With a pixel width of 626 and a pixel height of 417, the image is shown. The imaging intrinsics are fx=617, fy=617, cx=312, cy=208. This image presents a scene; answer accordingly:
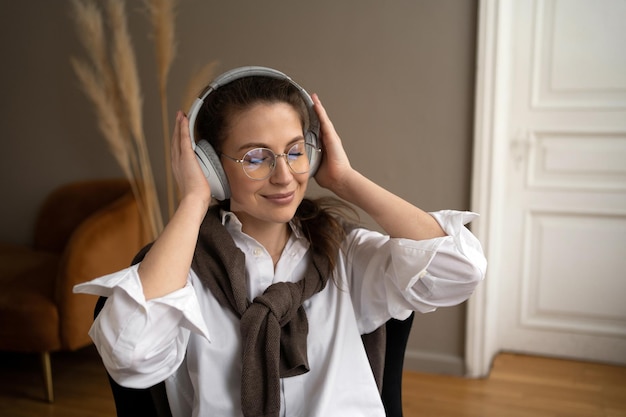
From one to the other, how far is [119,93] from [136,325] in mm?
1982

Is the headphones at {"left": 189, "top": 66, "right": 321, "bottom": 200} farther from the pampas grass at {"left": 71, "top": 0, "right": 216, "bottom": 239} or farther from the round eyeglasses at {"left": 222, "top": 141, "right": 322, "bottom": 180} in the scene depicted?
the pampas grass at {"left": 71, "top": 0, "right": 216, "bottom": 239}

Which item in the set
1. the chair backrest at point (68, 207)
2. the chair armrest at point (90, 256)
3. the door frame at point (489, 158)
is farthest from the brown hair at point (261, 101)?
the chair backrest at point (68, 207)

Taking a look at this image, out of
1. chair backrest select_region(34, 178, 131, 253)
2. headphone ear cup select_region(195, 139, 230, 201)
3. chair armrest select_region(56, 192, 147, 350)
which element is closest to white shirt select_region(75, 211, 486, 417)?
headphone ear cup select_region(195, 139, 230, 201)

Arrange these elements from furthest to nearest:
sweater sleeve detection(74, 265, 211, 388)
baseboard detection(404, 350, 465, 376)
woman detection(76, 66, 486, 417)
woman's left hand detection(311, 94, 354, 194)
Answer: baseboard detection(404, 350, 465, 376)
woman's left hand detection(311, 94, 354, 194)
woman detection(76, 66, 486, 417)
sweater sleeve detection(74, 265, 211, 388)

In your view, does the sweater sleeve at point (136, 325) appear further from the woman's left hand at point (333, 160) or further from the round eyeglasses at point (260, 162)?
the woman's left hand at point (333, 160)

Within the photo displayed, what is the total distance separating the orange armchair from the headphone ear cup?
1.50 m

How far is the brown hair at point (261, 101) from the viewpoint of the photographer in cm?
121

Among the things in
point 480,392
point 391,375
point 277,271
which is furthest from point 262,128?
point 480,392

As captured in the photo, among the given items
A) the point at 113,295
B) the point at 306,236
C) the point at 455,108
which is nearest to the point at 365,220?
the point at 455,108

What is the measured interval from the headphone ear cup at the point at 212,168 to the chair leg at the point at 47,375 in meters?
1.69

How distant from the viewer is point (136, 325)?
1.01 m

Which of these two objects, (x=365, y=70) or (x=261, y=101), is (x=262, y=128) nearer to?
(x=261, y=101)

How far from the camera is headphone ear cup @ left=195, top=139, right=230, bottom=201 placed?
1198 mm

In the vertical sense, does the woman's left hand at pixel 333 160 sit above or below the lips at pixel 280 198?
above
